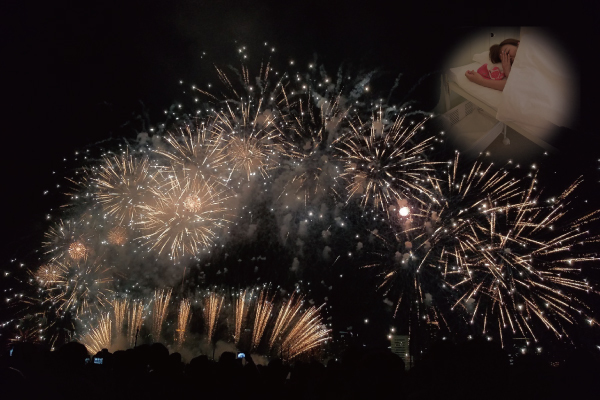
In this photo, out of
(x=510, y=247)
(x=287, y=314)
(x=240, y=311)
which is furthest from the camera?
(x=240, y=311)

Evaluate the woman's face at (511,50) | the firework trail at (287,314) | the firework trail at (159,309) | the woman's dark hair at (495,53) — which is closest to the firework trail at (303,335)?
the firework trail at (287,314)

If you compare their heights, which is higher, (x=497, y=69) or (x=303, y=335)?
(x=497, y=69)

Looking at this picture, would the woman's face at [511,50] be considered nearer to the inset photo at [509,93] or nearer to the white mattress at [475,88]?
the inset photo at [509,93]

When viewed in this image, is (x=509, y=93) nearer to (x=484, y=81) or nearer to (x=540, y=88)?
(x=540, y=88)

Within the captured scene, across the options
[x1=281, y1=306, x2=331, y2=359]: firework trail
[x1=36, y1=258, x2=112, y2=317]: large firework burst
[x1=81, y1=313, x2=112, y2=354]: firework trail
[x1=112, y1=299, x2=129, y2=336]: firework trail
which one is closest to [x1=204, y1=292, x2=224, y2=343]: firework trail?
[x1=281, y1=306, x2=331, y2=359]: firework trail

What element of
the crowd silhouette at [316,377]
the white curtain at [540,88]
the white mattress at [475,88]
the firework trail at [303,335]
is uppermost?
the white mattress at [475,88]

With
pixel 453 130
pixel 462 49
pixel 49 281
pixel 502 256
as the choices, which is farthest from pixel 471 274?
pixel 49 281

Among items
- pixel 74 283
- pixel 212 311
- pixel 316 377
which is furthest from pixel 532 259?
pixel 74 283
